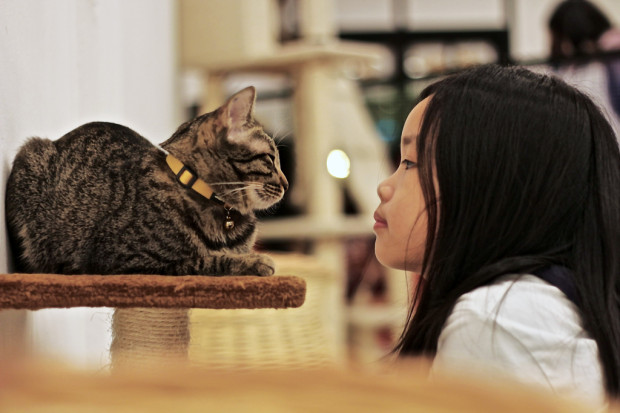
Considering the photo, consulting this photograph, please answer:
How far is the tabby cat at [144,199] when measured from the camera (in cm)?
92

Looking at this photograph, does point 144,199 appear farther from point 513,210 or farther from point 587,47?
A: point 587,47

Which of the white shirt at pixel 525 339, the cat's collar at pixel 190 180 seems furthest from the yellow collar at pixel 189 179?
the white shirt at pixel 525 339

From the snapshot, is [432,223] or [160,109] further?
[160,109]

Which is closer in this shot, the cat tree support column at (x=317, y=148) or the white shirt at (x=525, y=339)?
the white shirt at (x=525, y=339)

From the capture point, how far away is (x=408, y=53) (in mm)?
6199

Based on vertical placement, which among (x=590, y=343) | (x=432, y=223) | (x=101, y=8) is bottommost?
(x=590, y=343)

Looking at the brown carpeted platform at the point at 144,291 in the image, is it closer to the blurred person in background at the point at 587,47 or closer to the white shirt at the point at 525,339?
the white shirt at the point at 525,339

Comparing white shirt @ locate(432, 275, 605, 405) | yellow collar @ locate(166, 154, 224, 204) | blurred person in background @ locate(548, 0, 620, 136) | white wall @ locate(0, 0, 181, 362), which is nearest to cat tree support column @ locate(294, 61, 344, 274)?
white wall @ locate(0, 0, 181, 362)

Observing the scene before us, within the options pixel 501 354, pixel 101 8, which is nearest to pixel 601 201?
pixel 501 354

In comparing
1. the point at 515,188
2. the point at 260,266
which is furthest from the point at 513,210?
the point at 260,266

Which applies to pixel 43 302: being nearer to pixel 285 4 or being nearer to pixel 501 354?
pixel 501 354

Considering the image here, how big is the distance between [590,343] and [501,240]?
0.17 m

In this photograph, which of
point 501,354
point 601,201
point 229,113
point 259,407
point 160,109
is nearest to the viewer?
point 259,407

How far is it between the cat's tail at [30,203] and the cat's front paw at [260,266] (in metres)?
0.26
